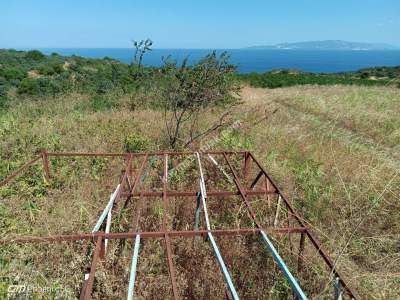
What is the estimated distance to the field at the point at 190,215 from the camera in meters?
2.60

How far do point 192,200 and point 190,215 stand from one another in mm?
353

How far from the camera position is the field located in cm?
260

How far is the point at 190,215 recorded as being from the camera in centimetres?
370

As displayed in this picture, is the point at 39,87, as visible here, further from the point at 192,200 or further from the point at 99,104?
the point at 192,200

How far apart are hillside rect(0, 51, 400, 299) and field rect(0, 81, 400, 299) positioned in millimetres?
15

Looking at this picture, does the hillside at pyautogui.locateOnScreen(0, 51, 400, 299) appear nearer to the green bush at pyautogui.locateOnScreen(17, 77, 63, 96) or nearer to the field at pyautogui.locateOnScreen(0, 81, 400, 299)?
the field at pyautogui.locateOnScreen(0, 81, 400, 299)

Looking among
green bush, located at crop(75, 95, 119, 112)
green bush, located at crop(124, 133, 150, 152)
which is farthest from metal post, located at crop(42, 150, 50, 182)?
green bush, located at crop(75, 95, 119, 112)

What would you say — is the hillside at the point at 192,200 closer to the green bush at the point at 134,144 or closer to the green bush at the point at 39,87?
the green bush at the point at 134,144

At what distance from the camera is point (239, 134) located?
6656 millimetres

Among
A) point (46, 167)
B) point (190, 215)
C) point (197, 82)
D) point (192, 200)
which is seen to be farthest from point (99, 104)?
point (190, 215)

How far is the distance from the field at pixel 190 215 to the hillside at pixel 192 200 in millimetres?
15

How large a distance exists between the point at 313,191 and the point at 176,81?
3.48m

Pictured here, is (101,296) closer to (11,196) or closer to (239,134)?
(11,196)

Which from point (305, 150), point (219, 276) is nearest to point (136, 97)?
point (305, 150)
